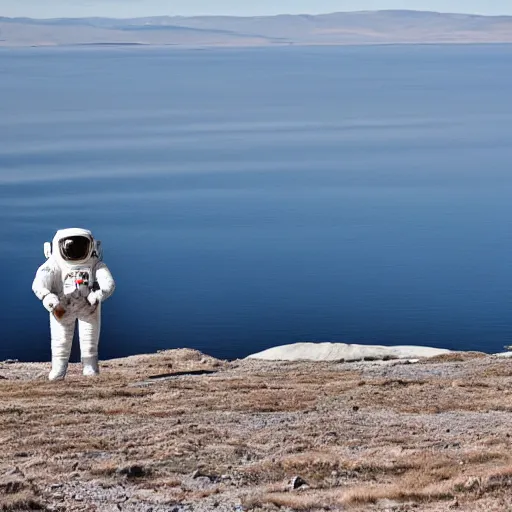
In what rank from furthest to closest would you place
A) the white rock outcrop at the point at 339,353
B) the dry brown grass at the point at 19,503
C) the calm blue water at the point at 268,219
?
the calm blue water at the point at 268,219 → the white rock outcrop at the point at 339,353 → the dry brown grass at the point at 19,503

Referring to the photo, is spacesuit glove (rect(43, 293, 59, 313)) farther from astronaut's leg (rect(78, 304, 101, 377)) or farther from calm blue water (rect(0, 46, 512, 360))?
calm blue water (rect(0, 46, 512, 360))

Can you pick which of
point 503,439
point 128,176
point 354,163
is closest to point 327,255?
point 128,176

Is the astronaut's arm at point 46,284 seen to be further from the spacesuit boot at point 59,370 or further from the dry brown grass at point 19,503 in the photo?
the dry brown grass at point 19,503

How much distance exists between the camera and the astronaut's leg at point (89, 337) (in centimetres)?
1527

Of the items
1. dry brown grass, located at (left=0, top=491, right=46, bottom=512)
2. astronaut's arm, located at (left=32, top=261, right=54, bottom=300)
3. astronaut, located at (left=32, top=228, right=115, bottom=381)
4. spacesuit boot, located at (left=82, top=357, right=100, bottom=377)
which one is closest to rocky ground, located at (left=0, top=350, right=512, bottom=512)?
dry brown grass, located at (left=0, top=491, right=46, bottom=512)

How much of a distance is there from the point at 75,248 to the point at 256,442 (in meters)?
4.87

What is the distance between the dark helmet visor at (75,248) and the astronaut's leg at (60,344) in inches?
33.8

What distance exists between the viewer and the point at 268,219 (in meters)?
54.6

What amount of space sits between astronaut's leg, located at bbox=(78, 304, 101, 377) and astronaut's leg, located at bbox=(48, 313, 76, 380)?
Answer: 14cm

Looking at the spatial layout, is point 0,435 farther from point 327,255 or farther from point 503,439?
point 327,255

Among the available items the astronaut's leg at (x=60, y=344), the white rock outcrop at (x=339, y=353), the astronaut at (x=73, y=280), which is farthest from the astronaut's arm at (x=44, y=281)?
the white rock outcrop at (x=339, y=353)

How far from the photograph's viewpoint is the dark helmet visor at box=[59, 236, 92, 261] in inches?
586

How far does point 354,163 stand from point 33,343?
38.9m

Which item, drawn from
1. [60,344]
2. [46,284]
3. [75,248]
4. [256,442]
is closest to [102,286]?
[75,248]
